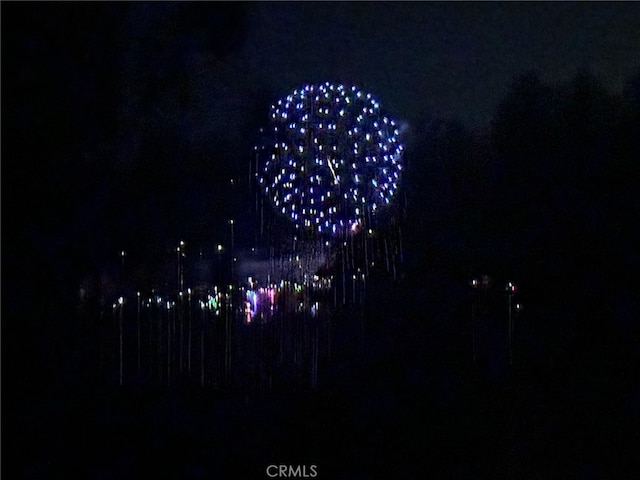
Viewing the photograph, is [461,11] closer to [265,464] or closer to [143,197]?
[143,197]

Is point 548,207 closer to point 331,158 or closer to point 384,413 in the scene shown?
point 331,158

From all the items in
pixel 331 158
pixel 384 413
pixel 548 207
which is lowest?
pixel 384 413

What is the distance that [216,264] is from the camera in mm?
3893

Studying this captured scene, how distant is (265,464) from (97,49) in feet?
6.56

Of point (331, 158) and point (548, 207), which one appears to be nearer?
point (331, 158)

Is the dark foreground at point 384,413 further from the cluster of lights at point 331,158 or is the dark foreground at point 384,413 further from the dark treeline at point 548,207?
the cluster of lights at point 331,158

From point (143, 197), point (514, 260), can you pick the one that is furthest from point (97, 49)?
point (514, 260)

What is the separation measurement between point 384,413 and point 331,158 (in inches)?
46.3

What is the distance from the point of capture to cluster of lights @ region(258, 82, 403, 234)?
3.77m

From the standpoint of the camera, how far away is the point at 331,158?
3768mm

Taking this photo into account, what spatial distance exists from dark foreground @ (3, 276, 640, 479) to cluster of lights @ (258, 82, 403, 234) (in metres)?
0.46

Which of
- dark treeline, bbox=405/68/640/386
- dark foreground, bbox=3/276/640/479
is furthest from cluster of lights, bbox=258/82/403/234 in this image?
dark foreground, bbox=3/276/640/479

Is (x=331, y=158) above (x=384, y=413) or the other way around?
above

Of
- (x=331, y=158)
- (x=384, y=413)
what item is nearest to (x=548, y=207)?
(x=331, y=158)
